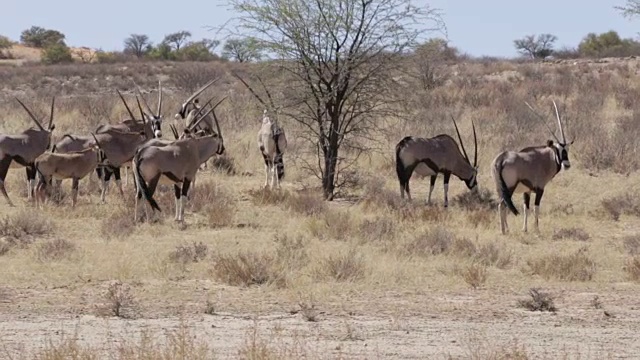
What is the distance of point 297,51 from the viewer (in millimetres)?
20469

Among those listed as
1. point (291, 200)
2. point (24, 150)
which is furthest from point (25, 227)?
point (291, 200)

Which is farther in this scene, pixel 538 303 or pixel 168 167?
pixel 168 167

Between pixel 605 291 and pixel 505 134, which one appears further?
pixel 505 134

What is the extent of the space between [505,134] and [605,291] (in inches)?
614

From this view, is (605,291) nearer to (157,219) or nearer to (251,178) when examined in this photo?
(157,219)

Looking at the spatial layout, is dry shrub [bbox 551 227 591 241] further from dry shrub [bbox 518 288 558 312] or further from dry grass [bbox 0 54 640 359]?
dry shrub [bbox 518 288 558 312]

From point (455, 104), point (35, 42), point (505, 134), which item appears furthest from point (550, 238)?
point (35, 42)

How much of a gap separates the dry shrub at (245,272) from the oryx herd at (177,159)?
4.34 metres

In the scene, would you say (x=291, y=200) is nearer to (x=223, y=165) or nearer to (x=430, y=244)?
(x=430, y=244)

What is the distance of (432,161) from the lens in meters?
20.0

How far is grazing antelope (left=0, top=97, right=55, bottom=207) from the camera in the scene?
18.5m

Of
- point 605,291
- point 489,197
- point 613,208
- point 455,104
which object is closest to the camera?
point 605,291

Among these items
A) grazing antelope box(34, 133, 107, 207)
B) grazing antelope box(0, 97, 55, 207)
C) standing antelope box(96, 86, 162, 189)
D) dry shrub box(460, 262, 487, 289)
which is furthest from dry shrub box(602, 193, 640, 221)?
grazing antelope box(0, 97, 55, 207)

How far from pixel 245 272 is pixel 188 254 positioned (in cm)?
164
